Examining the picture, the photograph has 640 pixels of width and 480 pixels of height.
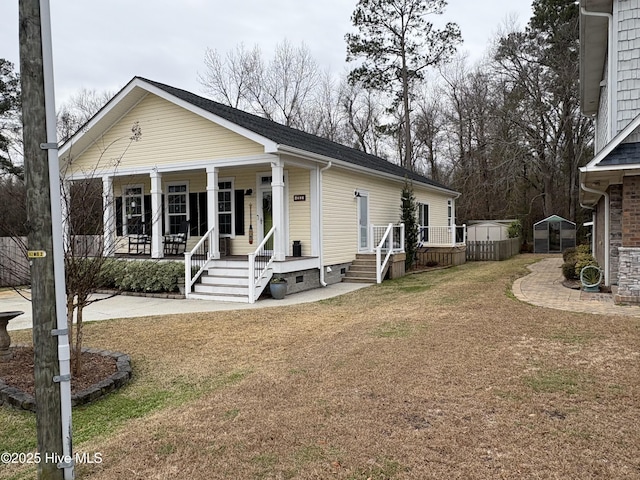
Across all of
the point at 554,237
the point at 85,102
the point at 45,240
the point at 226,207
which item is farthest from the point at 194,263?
the point at 85,102

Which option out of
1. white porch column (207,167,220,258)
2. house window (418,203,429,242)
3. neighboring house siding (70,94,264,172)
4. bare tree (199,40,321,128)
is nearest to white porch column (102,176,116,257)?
neighboring house siding (70,94,264,172)

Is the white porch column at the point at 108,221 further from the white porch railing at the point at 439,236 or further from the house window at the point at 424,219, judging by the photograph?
the house window at the point at 424,219

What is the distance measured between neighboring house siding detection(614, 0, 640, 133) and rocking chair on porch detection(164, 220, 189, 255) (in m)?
11.4

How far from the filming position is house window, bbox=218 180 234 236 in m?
13.6

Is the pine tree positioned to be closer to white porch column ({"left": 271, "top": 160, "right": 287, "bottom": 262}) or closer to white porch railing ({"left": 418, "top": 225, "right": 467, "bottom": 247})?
white porch railing ({"left": 418, "top": 225, "right": 467, "bottom": 247})

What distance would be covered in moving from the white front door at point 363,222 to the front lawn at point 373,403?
282 inches

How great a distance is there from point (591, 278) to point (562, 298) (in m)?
1.82

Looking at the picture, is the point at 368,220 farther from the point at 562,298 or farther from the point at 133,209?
the point at 133,209

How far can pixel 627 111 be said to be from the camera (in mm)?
8883

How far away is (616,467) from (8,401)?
5.03 meters

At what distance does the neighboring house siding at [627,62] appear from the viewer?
881 cm

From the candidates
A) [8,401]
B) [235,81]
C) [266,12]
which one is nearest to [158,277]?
[8,401]

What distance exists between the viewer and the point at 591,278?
34.0ft

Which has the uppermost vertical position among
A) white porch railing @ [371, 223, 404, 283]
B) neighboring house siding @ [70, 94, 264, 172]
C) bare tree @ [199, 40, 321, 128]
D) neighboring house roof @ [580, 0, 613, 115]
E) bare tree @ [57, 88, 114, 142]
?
bare tree @ [199, 40, 321, 128]
